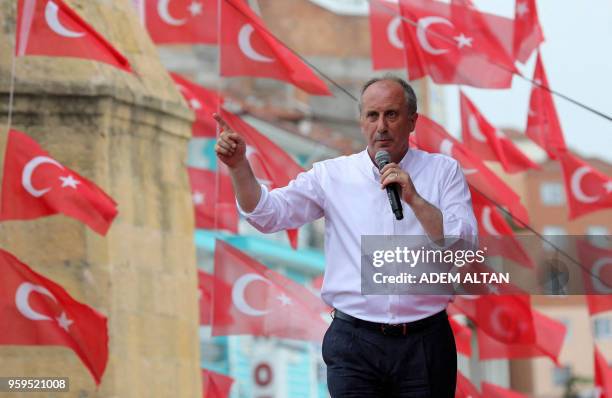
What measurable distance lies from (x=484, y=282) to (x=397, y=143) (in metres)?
0.69

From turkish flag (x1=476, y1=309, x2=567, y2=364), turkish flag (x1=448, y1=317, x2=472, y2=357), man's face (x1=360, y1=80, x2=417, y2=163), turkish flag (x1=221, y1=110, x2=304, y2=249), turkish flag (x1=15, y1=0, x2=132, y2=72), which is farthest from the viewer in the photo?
turkish flag (x1=476, y1=309, x2=567, y2=364)

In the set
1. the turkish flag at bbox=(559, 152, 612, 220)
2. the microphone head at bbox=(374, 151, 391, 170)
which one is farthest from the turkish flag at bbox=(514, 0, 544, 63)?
the microphone head at bbox=(374, 151, 391, 170)

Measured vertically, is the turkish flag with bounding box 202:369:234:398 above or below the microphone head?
below

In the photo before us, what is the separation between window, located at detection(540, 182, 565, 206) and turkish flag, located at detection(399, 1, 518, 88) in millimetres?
75872

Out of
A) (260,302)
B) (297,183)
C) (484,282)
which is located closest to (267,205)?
(297,183)

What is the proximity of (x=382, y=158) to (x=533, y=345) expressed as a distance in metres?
5.50

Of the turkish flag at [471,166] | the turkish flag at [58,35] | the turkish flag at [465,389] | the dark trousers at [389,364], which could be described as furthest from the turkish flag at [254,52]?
the dark trousers at [389,364]

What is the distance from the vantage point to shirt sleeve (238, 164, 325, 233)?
22.3 ft

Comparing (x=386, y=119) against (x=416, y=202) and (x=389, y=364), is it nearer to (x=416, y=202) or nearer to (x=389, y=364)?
(x=416, y=202)

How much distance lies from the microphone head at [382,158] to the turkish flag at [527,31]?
5190 millimetres

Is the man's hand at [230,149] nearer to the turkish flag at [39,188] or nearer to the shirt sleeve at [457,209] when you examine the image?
the shirt sleeve at [457,209]

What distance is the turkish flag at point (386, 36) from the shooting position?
1180cm

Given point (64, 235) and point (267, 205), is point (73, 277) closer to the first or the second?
point (64, 235)

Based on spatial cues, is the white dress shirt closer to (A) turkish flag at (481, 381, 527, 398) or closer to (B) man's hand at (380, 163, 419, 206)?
(B) man's hand at (380, 163, 419, 206)
